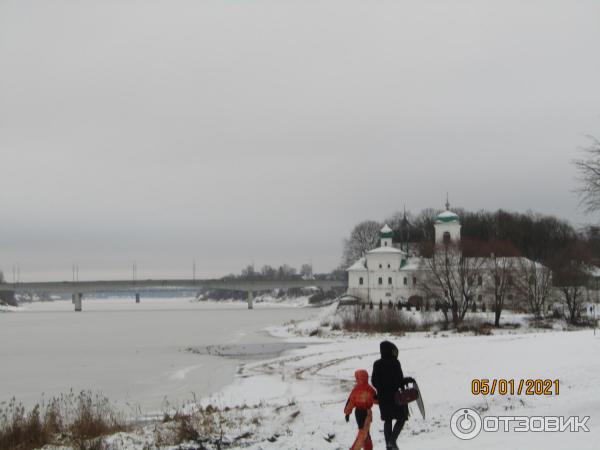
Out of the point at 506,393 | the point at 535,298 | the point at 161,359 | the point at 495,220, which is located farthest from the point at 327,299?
the point at 506,393

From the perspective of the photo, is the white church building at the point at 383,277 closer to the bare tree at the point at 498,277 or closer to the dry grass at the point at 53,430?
the bare tree at the point at 498,277

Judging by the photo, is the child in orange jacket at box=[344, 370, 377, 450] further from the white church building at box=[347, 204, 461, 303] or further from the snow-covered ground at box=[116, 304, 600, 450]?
the white church building at box=[347, 204, 461, 303]

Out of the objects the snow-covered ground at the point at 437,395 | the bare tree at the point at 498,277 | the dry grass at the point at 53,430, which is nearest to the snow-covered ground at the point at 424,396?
the snow-covered ground at the point at 437,395

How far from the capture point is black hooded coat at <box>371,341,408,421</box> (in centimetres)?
944

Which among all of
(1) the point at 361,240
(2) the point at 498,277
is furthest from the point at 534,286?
(1) the point at 361,240

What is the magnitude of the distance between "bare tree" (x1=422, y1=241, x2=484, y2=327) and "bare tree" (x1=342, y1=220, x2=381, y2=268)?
1871 inches

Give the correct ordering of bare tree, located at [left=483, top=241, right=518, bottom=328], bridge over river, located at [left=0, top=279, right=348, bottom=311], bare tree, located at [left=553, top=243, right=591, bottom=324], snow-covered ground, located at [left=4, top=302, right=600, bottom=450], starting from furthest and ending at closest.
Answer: bridge over river, located at [left=0, top=279, right=348, bottom=311] < bare tree, located at [left=553, top=243, right=591, bottom=324] < bare tree, located at [left=483, top=241, right=518, bottom=328] < snow-covered ground, located at [left=4, top=302, right=600, bottom=450]

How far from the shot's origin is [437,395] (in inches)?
608

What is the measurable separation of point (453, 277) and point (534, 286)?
246 inches

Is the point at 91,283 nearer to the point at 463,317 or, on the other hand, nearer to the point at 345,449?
the point at 463,317

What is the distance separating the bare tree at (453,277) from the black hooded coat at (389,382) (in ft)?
A: 133

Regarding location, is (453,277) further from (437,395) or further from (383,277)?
(437,395)
